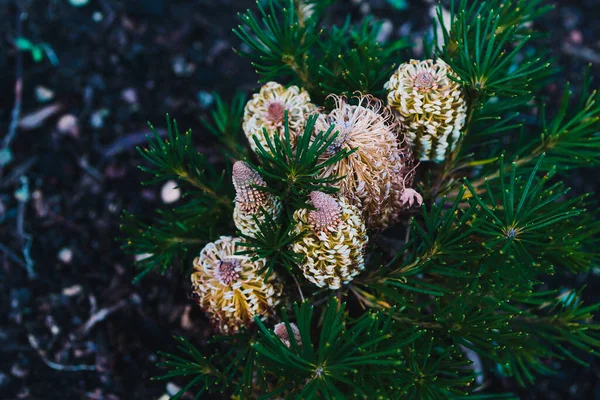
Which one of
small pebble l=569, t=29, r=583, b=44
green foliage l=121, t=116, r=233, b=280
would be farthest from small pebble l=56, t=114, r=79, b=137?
small pebble l=569, t=29, r=583, b=44

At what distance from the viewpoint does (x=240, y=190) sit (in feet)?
3.26

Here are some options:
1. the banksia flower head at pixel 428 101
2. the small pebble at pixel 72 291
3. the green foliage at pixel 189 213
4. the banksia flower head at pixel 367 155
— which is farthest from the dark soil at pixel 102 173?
the banksia flower head at pixel 428 101

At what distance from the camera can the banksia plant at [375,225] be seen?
0.97 m

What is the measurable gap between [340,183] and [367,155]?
72 millimetres

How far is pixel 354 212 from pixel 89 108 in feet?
4.17

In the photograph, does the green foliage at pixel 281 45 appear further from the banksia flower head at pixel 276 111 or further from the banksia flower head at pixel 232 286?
the banksia flower head at pixel 232 286

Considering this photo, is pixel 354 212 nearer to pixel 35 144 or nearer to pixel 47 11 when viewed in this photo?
pixel 35 144

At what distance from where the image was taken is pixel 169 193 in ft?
5.75

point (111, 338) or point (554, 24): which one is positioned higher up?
point (554, 24)

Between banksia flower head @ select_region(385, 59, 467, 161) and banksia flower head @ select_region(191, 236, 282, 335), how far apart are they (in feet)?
1.34

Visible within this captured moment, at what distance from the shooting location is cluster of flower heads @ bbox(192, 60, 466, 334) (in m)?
0.99

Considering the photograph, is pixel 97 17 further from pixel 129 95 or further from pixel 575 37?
pixel 575 37

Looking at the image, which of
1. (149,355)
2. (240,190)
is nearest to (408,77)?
(240,190)

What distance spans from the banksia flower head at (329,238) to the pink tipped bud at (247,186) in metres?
0.08
